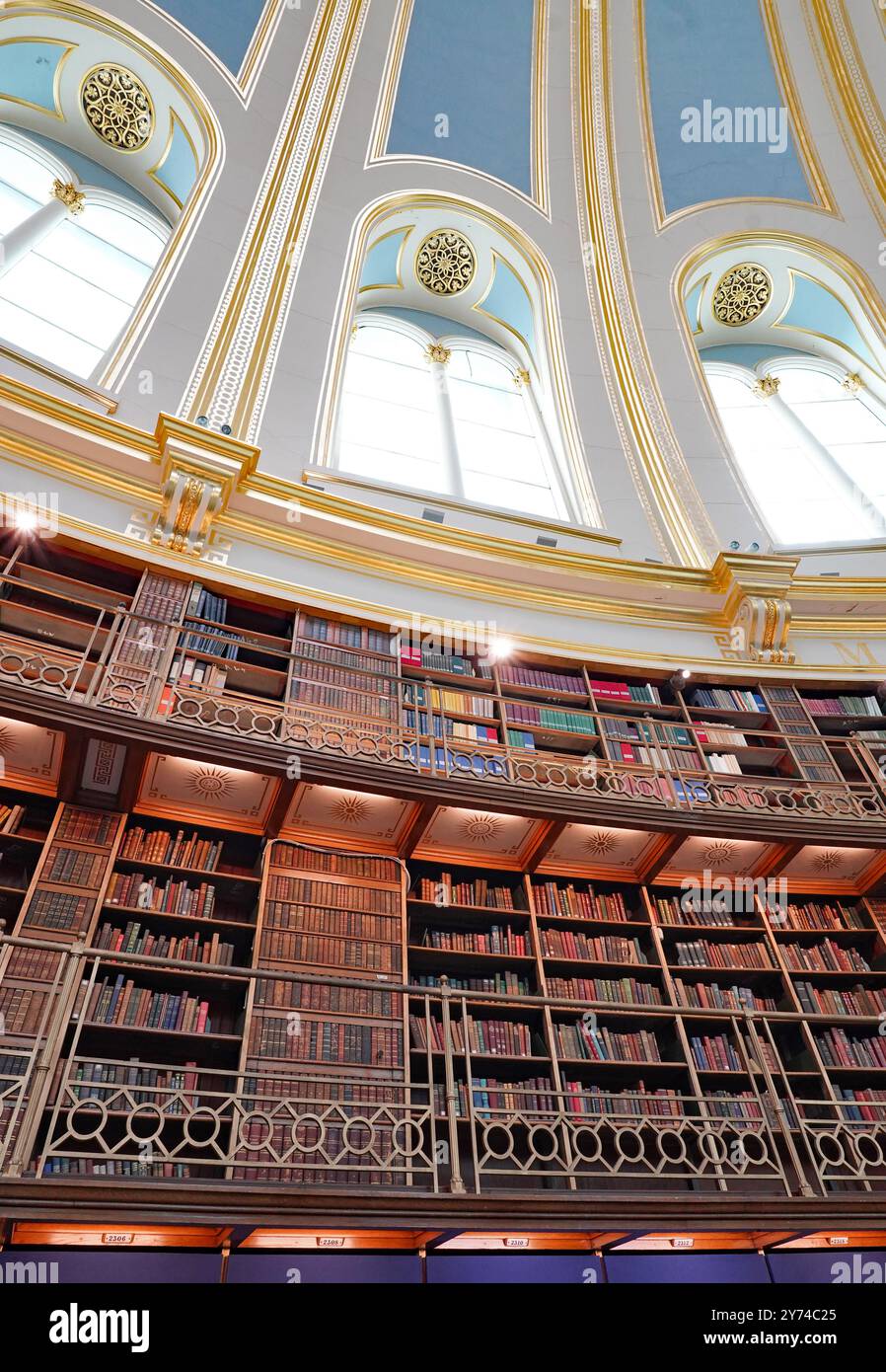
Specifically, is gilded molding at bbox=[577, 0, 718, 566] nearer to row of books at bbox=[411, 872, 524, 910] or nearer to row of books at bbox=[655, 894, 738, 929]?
row of books at bbox=[655, 894, 738, 929]

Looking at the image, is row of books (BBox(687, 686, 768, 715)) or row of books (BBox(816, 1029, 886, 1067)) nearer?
row of books (BBox(816, 1029, 886, 1067))

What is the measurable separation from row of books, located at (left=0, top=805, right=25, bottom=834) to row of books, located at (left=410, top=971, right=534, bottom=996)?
6.89ft

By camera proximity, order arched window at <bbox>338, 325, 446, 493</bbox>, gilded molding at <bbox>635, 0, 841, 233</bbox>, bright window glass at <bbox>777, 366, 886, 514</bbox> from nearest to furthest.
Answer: arched window at <bbox>338, 325, 446, 493</bbox>, bright window glass at <bbox>777, 366, 886, 514</bbox>, gilded molding at <bbox>635, 0, 841, 233</bbox>

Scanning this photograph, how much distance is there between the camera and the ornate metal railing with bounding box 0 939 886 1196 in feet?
9.95

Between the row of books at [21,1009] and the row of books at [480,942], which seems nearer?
the row of books at [21,1009]

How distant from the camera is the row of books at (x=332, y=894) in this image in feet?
14.2

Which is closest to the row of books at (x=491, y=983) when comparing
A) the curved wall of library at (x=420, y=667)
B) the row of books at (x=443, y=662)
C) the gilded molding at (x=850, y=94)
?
the curved wall of library at (x=420, y=667)

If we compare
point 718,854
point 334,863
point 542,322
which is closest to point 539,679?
point 718,854

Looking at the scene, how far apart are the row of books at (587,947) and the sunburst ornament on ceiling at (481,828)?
583 millimetres

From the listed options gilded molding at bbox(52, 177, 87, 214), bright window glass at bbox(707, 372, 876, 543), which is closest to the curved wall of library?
bright window glass at bbox(707, 372, 876, 543)

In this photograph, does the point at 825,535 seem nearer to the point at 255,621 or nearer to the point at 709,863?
the point at 709,863

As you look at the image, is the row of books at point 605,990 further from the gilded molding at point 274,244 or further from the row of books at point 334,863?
the gilded molding at point 274,244
